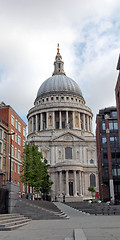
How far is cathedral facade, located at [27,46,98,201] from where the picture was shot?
3484 inches

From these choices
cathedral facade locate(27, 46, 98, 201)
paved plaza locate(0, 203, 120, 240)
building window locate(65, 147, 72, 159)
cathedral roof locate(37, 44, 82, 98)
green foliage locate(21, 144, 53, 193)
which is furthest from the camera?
cathedral roof locate(37, 44, 82, 98)

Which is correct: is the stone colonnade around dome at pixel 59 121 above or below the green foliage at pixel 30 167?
above

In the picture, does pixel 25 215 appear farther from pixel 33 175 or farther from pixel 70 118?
pixel 70 118

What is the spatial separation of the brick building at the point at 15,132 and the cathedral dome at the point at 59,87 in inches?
2763

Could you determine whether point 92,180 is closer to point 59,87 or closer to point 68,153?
point 68,153

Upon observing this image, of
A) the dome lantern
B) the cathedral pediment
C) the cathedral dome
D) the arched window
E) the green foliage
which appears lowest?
the arched window

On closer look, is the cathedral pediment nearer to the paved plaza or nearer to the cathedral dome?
the cathedral dome

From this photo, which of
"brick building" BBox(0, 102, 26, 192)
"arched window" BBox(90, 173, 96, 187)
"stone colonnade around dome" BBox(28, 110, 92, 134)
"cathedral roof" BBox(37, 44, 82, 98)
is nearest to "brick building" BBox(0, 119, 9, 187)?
"brick building" BBox(0, 102, 26, 192)

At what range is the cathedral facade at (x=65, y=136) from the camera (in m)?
88.5


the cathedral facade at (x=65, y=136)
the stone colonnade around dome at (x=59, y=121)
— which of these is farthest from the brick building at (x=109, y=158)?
the stone colonnade around dome at (x=59, y=121)

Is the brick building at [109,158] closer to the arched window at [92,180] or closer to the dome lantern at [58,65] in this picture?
the arched window at [92,180]

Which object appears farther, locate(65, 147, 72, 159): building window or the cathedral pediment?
the cathedral pediment

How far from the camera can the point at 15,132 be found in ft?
156

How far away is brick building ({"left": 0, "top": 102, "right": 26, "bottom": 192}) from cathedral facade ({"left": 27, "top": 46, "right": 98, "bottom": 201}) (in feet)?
113
